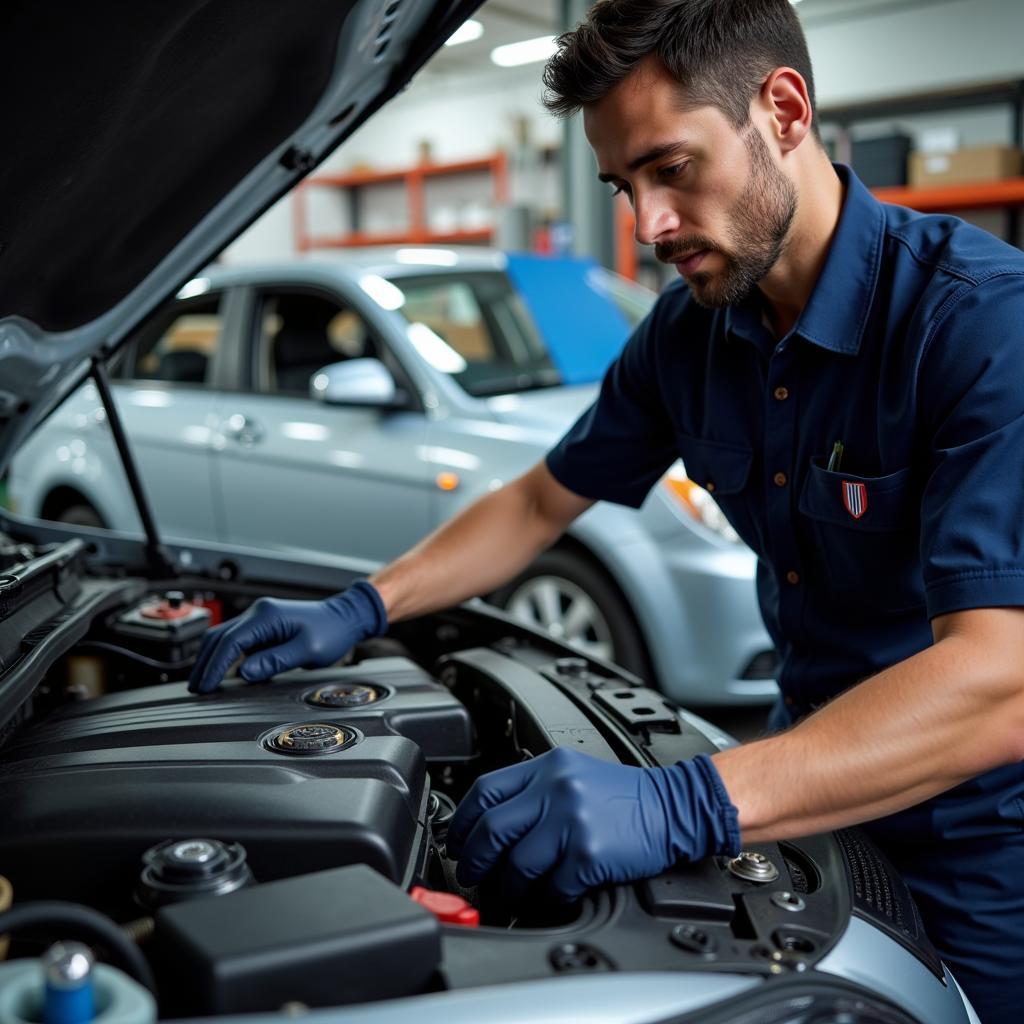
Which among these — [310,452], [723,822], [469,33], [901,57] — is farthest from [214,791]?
[469,33]

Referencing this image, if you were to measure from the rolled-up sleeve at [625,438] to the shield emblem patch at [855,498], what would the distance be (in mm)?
380

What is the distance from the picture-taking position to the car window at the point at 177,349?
3.93 metres

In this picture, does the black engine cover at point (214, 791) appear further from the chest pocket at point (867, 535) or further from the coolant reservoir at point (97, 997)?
the chest pocket at point (867, 535)

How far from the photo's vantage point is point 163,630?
1.59 meters

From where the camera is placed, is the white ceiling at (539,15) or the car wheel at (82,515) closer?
the car wheel at (82,515)

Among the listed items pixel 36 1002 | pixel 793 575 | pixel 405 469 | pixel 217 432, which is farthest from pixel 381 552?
pixel 36 1002

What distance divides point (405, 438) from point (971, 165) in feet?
13.6

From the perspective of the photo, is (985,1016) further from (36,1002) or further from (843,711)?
(36,1002)

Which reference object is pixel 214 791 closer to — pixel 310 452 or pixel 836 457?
pixel 836 457

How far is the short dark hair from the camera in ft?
4.03

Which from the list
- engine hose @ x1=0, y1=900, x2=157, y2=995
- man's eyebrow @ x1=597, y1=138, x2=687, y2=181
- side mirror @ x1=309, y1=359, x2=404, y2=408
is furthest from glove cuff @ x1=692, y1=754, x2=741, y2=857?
side mirror @ x1=309, y1=359, x2=404, y2=408

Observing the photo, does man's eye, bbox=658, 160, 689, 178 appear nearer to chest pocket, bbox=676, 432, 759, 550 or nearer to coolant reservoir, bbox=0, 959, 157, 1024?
chest pocket, bbox=676, 432, 759, 550

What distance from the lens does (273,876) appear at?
3.09ft

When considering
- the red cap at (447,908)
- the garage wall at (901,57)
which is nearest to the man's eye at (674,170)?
the red cap at (447,908)
